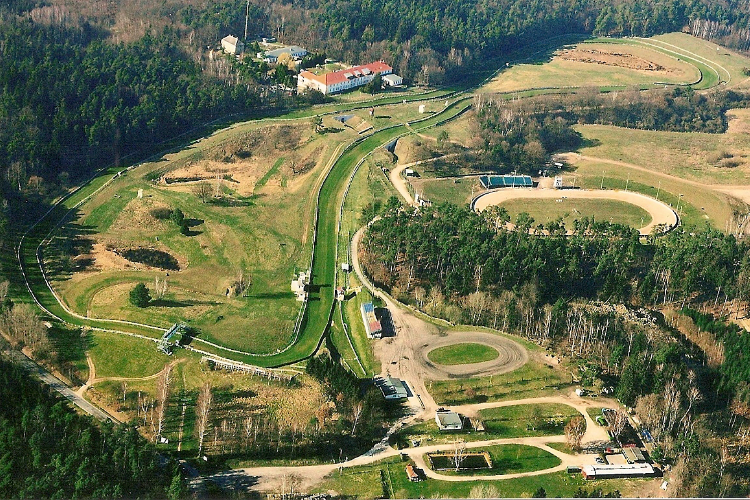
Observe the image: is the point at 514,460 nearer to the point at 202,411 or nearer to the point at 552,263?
the point at 202,411

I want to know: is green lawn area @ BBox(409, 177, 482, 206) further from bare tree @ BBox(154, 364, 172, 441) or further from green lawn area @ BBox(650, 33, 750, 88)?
green lawn area @ BBox(650, 33, 750, 88)

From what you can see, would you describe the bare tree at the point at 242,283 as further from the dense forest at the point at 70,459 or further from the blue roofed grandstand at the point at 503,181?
the blue roofed grandstand at the point at 503,181

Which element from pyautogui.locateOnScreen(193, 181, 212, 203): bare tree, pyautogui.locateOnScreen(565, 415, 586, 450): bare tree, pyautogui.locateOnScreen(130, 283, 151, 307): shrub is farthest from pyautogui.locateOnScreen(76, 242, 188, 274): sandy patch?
pyautogui.locateOnScreen(565, 415, 586, 450): bare tree

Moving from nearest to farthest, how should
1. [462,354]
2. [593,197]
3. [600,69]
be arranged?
[462,354] < [593,197] < [600,69]

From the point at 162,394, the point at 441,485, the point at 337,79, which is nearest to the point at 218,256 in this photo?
the point at 162,394

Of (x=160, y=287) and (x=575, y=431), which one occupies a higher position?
(x=160, y=287)

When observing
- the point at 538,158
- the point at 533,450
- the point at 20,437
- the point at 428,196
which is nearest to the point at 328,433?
the point at 533,450
